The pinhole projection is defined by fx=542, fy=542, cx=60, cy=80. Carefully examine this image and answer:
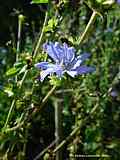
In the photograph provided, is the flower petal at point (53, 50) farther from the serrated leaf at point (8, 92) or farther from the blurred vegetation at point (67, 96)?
the serrated leaf at point (8, 92)

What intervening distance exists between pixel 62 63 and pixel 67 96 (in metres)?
1.21

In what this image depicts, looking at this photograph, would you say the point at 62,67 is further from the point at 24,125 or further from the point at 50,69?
the point at 24,125

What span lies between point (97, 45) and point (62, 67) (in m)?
1.74

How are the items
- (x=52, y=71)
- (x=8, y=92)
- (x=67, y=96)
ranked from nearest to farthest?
(x=52, y=71) → (x=8, y=92) → (x=67, y=96)

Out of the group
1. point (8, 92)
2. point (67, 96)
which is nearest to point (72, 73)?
point (8, 92)

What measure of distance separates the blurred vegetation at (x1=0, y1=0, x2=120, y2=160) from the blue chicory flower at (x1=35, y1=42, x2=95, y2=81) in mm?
37

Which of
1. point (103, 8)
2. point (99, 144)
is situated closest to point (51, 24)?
point (103, 8)

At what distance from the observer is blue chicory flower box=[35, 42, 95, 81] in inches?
55.6

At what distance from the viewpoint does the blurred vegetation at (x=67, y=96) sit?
1.56 meters

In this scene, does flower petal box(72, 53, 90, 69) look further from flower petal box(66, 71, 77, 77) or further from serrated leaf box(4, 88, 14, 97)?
serrated leaf box(4, 88, 14, 97)

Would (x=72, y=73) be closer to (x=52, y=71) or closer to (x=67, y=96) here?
(x=52, y=71)

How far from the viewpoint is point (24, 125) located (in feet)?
5.59

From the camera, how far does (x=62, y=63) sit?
4.84ft

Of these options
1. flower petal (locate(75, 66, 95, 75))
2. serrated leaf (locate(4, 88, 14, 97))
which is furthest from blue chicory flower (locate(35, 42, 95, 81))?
serrated leaf (locate(4, 88, 14, 97))
